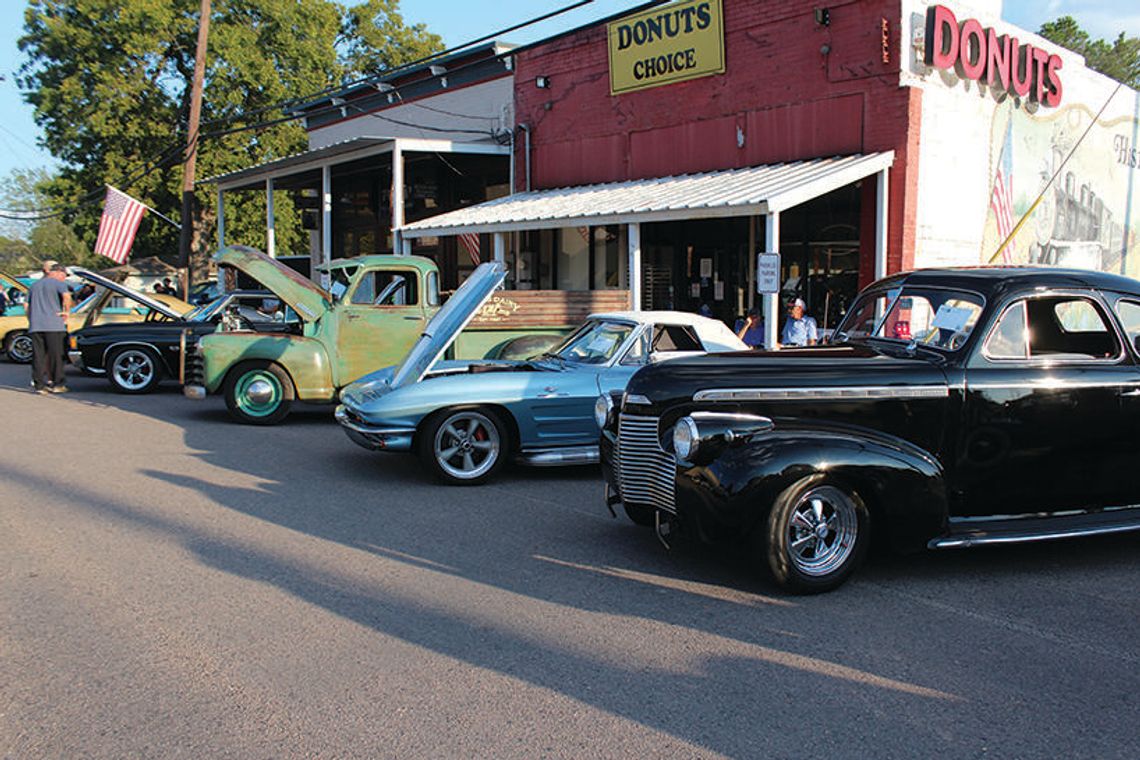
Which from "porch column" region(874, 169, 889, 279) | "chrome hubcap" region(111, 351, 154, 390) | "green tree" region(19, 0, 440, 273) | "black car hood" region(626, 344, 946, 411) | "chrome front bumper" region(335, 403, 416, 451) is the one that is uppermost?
"green tree" region(19, 0, 440, 273)

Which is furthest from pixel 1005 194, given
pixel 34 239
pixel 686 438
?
pixel 34 239

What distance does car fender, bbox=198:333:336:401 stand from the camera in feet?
35.5

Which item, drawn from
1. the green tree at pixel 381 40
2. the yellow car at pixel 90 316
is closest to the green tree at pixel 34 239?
the green tree at pixel 381 40

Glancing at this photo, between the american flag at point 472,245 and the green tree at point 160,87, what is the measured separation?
1502 cm

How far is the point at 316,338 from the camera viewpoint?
1113 centimetres

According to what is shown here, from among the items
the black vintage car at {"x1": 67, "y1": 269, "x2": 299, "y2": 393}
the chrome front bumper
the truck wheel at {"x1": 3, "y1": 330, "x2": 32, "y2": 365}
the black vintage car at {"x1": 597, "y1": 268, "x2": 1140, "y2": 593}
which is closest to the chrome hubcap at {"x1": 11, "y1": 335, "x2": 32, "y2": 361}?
the truck wheel at {"x1": 3, "y1": 330, "x2": 32, "y2": 365}

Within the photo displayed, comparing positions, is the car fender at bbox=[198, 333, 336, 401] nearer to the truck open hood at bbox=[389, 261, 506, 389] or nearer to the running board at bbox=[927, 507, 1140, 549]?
the truck open hood at bbox=[389, 261, 506, 389]

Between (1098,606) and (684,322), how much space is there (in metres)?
4.43

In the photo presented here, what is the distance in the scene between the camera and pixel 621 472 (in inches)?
221

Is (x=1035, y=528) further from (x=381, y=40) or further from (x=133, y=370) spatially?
(x=381, y=40)

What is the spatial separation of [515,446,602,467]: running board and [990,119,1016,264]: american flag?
10.4 metres

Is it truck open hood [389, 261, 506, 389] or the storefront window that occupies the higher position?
the storefront window

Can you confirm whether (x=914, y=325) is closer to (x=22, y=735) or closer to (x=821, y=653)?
(x=821, y=653)

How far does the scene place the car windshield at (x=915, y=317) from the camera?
5523 millimetres
